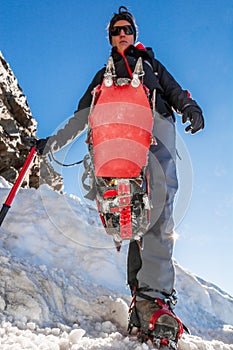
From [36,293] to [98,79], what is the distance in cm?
272

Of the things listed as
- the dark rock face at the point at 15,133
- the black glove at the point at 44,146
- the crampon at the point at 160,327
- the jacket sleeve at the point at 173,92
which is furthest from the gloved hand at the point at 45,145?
the dark rock face at the point at 15,133

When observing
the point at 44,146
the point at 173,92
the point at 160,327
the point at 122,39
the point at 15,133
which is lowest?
the point at 160,327

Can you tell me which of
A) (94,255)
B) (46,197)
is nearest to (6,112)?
(46,197)

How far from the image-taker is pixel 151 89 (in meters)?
4.14

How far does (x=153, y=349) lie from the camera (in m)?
3.17

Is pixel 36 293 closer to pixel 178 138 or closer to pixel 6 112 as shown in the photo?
pixel 178 138

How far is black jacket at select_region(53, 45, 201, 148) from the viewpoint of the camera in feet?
13.8

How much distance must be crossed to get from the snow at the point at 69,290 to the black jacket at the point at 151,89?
6.00 ft

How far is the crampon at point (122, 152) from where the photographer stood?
3.34m

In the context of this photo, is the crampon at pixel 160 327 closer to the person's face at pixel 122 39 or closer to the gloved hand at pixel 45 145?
the gloved hand at pixel 45 145

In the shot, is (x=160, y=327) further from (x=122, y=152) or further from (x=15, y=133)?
(x=15, y=133)

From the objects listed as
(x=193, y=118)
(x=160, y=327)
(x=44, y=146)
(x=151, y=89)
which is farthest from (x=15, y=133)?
(x=160, y=327)

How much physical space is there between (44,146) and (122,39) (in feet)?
5.76

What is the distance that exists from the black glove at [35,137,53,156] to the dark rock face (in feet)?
58.0
